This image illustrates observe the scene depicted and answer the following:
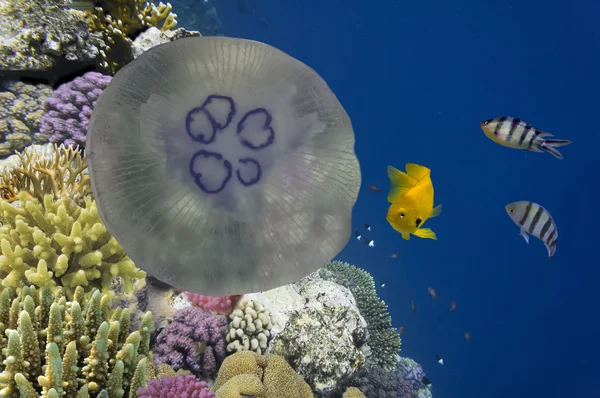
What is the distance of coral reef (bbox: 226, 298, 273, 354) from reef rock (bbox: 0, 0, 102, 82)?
4306mm

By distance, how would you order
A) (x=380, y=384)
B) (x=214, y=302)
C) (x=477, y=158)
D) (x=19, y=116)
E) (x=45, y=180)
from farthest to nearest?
(x=477, y=158), (x=380, y=384), (x=19, y=116), (x=214, y=302), (x=45, y=180)

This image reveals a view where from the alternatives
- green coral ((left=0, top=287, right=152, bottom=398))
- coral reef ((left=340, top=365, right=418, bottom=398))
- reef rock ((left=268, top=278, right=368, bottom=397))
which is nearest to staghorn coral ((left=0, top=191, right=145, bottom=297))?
green coral ((left=0, top=287, right=152, bottom=398))

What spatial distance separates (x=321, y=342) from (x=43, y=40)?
5.45 meters

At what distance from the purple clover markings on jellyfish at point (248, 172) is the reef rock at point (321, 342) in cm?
303

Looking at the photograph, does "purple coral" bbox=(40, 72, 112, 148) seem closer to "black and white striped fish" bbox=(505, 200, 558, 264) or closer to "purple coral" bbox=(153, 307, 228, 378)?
"purple coral" bbox=(153, 307, 228, 378)

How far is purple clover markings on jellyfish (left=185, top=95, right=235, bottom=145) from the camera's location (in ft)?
5.62

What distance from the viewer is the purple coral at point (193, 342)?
3646 millimetres

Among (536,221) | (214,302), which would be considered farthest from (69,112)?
(536,221)

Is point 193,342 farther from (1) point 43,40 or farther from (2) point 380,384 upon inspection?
(1) point 43,40

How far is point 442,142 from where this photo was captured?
7125 cm

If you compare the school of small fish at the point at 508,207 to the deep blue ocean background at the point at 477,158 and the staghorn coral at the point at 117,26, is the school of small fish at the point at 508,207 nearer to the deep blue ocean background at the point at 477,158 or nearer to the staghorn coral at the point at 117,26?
the staghorn coral at the point at 117,26

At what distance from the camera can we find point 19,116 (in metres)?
5.16

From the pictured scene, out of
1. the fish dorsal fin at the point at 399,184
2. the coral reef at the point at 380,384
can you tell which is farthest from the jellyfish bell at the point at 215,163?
the coral reef at the point at 380,384

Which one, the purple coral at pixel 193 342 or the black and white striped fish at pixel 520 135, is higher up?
the black and white striped fish at pixel 520 135
